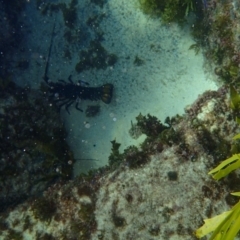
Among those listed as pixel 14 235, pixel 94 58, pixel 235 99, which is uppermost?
pixel 94 58

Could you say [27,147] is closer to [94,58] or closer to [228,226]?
[94,58]

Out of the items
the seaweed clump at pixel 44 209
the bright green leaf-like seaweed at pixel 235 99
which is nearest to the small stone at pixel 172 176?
the bright green leaf-like seaweed at pixel 235 99

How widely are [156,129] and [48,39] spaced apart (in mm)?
4407

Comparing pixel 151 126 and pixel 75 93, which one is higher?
pixel 75 93

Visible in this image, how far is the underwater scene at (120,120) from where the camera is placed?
4.53 m

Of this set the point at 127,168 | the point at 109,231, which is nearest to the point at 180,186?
the point at 127,168

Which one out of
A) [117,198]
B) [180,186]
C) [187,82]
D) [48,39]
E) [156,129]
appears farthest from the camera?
[48,39]

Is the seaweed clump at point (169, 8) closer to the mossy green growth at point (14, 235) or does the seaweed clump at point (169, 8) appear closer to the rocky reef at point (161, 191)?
the rocky reef at point (161, 191)

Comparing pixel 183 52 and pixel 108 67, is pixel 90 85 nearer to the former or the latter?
pixel 108 67

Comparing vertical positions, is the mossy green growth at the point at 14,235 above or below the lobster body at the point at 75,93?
below

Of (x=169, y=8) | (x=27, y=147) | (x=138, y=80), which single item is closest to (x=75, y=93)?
(x=138, y=80)

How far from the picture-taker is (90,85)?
309 inches

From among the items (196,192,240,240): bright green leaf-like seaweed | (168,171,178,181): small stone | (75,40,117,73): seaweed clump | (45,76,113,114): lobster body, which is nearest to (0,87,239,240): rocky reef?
(168,171,178,181): small stone

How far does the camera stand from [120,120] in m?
7.30
